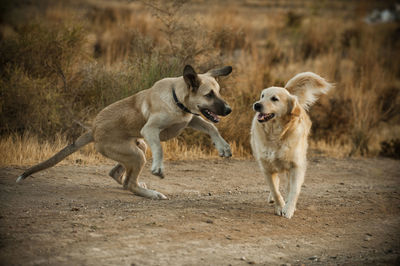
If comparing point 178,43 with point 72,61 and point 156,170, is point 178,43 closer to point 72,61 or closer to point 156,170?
point 72,61

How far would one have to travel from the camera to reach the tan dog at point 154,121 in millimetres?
6707

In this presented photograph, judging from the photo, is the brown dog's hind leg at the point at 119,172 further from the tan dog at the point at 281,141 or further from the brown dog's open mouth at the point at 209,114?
the tan dog at the point at 281,141

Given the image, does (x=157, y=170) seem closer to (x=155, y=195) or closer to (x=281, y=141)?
(x=155, y=195)

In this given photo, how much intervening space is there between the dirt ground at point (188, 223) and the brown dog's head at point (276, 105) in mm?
1235

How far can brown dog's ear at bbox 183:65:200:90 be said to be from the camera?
259 inches

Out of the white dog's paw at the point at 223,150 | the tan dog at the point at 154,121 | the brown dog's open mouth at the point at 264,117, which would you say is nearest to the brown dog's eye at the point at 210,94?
the tan dog at the point at 154,121

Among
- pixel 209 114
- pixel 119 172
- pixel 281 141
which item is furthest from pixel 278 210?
pixel 119 172

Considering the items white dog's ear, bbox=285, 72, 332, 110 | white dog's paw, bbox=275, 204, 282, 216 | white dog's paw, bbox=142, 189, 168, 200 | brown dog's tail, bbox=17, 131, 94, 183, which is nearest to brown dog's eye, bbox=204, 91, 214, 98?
white dog's ear, bbox=285, 72, 332, 110

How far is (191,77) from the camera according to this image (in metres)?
6.65

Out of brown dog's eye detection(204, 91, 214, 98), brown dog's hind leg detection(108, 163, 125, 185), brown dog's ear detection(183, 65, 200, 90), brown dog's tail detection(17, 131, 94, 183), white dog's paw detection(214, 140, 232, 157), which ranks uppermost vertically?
brown dog's ear detection(183, 65, 200, 90)

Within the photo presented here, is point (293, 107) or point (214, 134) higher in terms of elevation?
point (293, 107)

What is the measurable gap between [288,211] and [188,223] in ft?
4.42

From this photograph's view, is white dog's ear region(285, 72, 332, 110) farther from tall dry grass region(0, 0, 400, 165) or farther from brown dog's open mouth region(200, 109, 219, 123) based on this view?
tall dry grass region(0, 0, 400, 165)

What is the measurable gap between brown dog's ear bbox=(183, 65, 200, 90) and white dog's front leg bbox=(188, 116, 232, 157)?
0.62 meters
